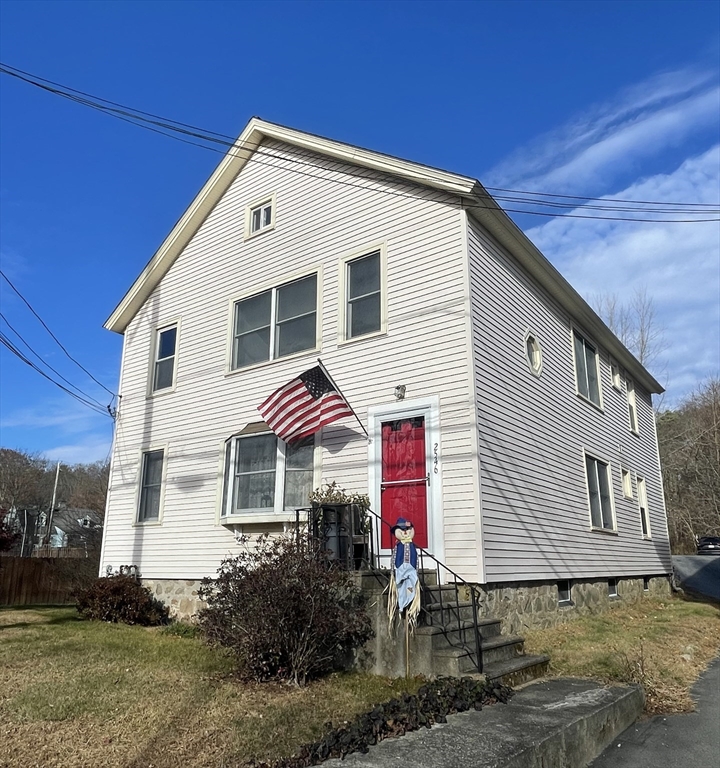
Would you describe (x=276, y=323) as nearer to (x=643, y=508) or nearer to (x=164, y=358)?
(x=164, y=358)

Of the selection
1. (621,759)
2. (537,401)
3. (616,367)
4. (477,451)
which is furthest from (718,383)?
(621,759)

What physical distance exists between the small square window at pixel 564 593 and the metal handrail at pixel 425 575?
3.43 metres

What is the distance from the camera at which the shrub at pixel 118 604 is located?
1120 cm

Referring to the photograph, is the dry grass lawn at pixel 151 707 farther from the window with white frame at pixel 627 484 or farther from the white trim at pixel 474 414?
the window with white frame at pixel 627 484

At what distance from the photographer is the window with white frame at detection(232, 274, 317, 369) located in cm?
1117

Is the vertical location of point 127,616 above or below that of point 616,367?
below

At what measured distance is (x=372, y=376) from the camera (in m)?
9.76

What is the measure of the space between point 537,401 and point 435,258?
10.3 feet

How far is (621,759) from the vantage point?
5156 mm

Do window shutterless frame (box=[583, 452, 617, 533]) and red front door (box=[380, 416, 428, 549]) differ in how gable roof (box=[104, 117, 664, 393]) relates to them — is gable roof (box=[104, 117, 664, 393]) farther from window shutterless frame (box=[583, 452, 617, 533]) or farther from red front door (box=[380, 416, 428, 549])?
red front door (box=[380, 416, 428, 549])

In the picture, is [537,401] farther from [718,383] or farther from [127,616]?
[718,383]

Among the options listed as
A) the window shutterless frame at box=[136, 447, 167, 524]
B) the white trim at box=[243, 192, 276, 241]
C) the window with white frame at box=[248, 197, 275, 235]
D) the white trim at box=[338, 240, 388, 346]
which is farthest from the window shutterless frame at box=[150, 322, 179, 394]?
the white trim at box=[338, 240, 388, 346]

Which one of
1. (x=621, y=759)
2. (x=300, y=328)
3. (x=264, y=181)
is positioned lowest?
(x=621, y=759)

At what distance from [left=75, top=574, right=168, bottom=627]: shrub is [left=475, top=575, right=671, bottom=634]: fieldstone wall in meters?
6.27
